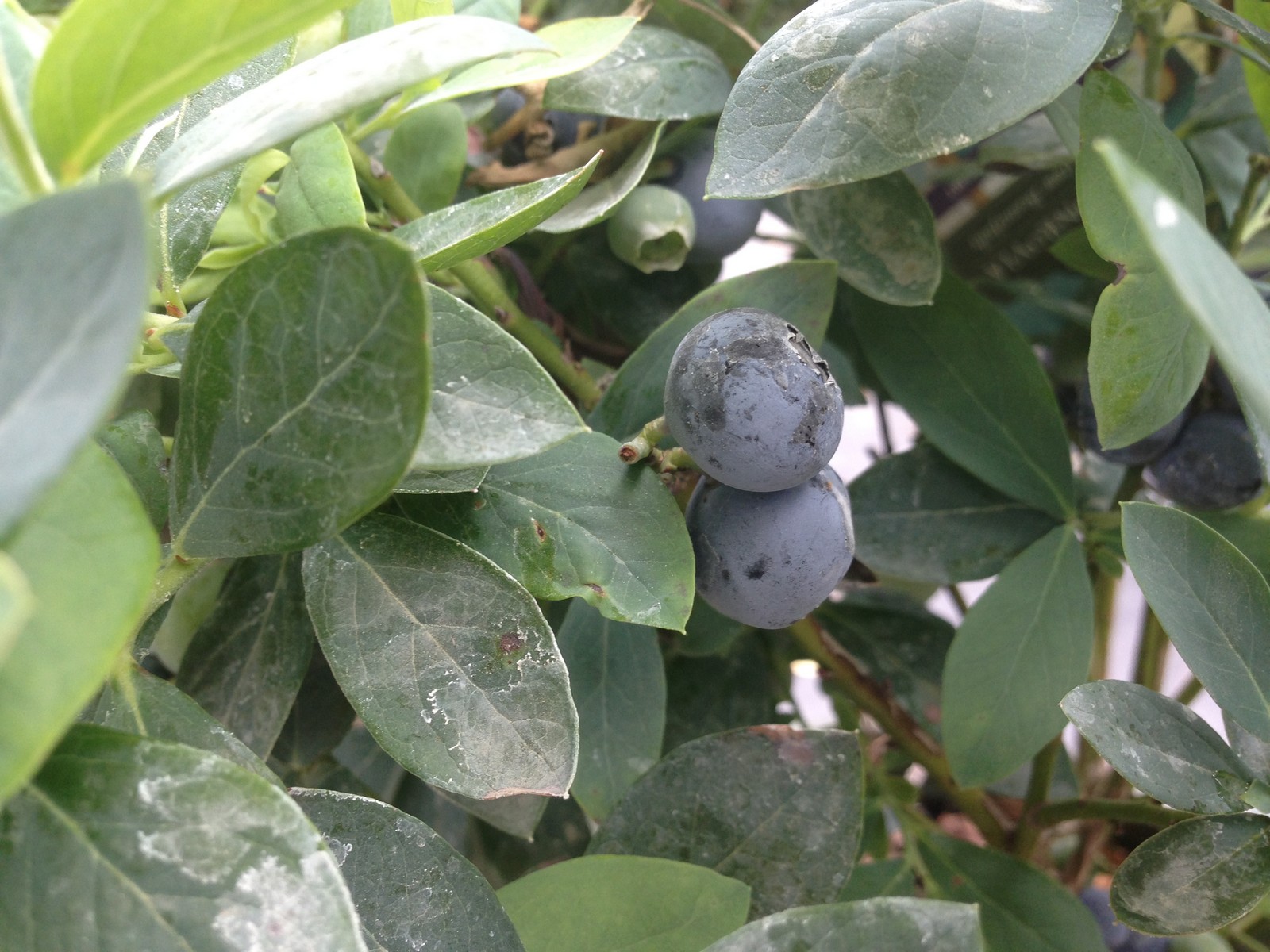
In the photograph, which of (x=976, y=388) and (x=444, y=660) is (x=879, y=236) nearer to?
(x=976, y=388)

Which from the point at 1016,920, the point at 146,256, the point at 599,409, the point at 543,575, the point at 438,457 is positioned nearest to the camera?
the point at 146,256

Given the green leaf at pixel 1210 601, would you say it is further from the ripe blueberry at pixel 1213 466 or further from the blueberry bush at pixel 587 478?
the ripe blueberry at pixel 1213 466

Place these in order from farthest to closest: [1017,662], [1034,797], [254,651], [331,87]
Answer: [1034,797] → [1017,662] → [254,651] → [331,87]

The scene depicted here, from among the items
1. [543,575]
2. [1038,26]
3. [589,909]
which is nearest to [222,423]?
[543,575]

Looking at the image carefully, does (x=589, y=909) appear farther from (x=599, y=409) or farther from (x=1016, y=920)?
(x=1016, y=920)

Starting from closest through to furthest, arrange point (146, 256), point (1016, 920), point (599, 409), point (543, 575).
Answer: point (146, 256), point (543, 575), point (599, 409), point (1016, 920)

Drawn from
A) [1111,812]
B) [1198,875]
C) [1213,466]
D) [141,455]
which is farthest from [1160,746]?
[141,455]
